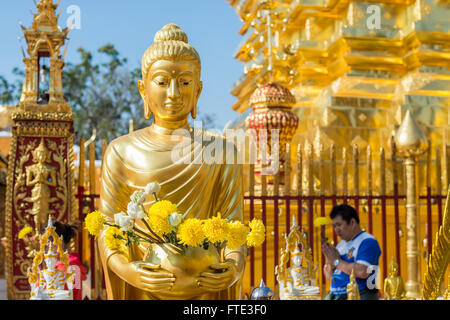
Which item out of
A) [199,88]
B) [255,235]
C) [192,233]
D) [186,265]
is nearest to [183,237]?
[192,233]

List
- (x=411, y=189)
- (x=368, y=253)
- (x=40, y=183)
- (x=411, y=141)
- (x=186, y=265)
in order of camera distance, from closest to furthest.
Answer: (x=186, y=265) < (x=368, y=253) < (x=40, y=183) < (x=411, y=141) < (x=411, y=189)

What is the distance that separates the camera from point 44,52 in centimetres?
624

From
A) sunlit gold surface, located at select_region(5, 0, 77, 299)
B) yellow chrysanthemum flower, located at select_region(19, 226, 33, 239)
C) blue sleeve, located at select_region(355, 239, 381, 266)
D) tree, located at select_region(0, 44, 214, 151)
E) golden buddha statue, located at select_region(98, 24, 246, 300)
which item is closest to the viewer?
golden buddha statue, located at select_region(98, 24, 246, 300)

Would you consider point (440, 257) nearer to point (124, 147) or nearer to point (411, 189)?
point (124, 147)

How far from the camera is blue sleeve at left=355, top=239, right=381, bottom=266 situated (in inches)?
190

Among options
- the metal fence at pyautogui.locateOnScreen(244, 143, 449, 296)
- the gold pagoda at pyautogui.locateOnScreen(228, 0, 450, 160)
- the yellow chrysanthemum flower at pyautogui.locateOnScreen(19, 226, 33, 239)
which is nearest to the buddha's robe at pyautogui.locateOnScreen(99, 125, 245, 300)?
the yellow chrysanthemum flower at pyautogui.locateOnScreen(19, 226, 33, 239)

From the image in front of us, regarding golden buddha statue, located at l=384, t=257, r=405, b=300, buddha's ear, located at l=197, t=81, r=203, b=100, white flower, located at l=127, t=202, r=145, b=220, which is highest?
buddha's ear, located at l=197, t=81, r=203, b=100

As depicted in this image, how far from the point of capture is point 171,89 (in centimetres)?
352

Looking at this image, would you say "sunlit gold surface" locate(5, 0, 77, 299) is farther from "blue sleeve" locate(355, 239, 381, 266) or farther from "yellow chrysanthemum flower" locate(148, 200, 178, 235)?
"yellow chrysanthemum flower" locate(148, 200, 178, 235)

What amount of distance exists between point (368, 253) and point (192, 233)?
2.40 meters

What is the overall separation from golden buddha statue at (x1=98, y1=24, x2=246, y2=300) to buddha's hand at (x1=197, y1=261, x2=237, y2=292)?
258 millimetres

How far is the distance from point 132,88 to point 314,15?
424 inches

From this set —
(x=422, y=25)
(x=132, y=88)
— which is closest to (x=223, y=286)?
(x=422, y=25)
